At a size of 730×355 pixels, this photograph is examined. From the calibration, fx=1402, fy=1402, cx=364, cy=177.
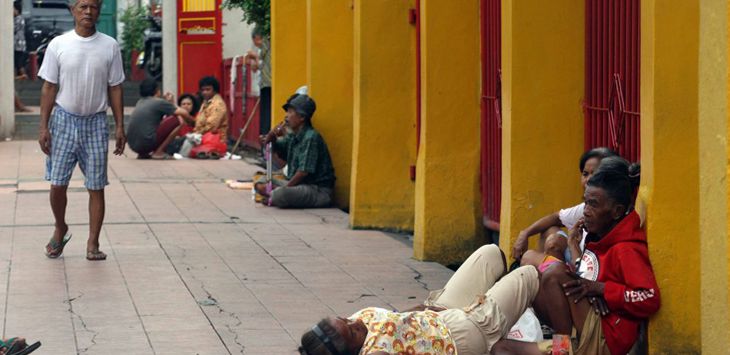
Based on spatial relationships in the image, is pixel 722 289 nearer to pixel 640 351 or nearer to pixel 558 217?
pixel 640 351

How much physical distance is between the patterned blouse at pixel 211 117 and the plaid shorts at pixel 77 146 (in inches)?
424

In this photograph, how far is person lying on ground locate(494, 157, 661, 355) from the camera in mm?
6586

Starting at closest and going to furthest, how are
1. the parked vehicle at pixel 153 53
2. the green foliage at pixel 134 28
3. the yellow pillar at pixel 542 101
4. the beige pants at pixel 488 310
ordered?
the beige pants at pixel 488 310, the yellow pillar at pixel 542 101, the parked vehicle at pixel 153 53, the green foliage at pixel 134 28

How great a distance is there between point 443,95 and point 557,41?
1.94 meters

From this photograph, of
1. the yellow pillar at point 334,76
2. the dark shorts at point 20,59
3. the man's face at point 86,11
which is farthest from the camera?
the dark shorts at point 20,59

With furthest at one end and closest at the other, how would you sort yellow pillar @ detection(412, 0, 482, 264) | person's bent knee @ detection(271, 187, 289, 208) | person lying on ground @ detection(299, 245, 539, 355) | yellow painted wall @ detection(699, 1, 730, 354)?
1. person's bent knee @ detection(271, 187, 289, 208)
2. yellow pillar @ detection(412, 0, 482, 264)
3. person lying on ground @ detection(299, 245, 539, 355)
4. yellow painted wall @ detection(699, 1, 730, 354)

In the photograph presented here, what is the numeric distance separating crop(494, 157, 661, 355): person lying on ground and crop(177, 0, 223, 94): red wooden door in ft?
58.7

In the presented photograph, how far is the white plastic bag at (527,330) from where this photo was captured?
696 centimetres

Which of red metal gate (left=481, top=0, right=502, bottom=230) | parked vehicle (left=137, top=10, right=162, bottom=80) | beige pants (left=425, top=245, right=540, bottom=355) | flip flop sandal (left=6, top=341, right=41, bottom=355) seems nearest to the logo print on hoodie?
beige pants (left=425, top=245, right=540, bottom=355)

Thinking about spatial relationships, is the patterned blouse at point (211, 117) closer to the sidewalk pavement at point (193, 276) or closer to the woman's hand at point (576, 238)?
the sidewalk pavement at point (193, 276)

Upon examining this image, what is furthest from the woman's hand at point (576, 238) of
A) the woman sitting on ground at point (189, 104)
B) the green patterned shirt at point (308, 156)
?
the woman sitting on ground at point (189, 104)

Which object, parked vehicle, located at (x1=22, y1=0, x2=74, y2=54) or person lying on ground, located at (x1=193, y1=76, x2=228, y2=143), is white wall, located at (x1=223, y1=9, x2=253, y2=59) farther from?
person lying on ground, located at (x1=193, y1=76, x2=228, y2=143)

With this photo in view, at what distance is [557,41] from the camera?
28.5 ft

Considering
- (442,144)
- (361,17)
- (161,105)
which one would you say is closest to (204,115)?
(161,105)
